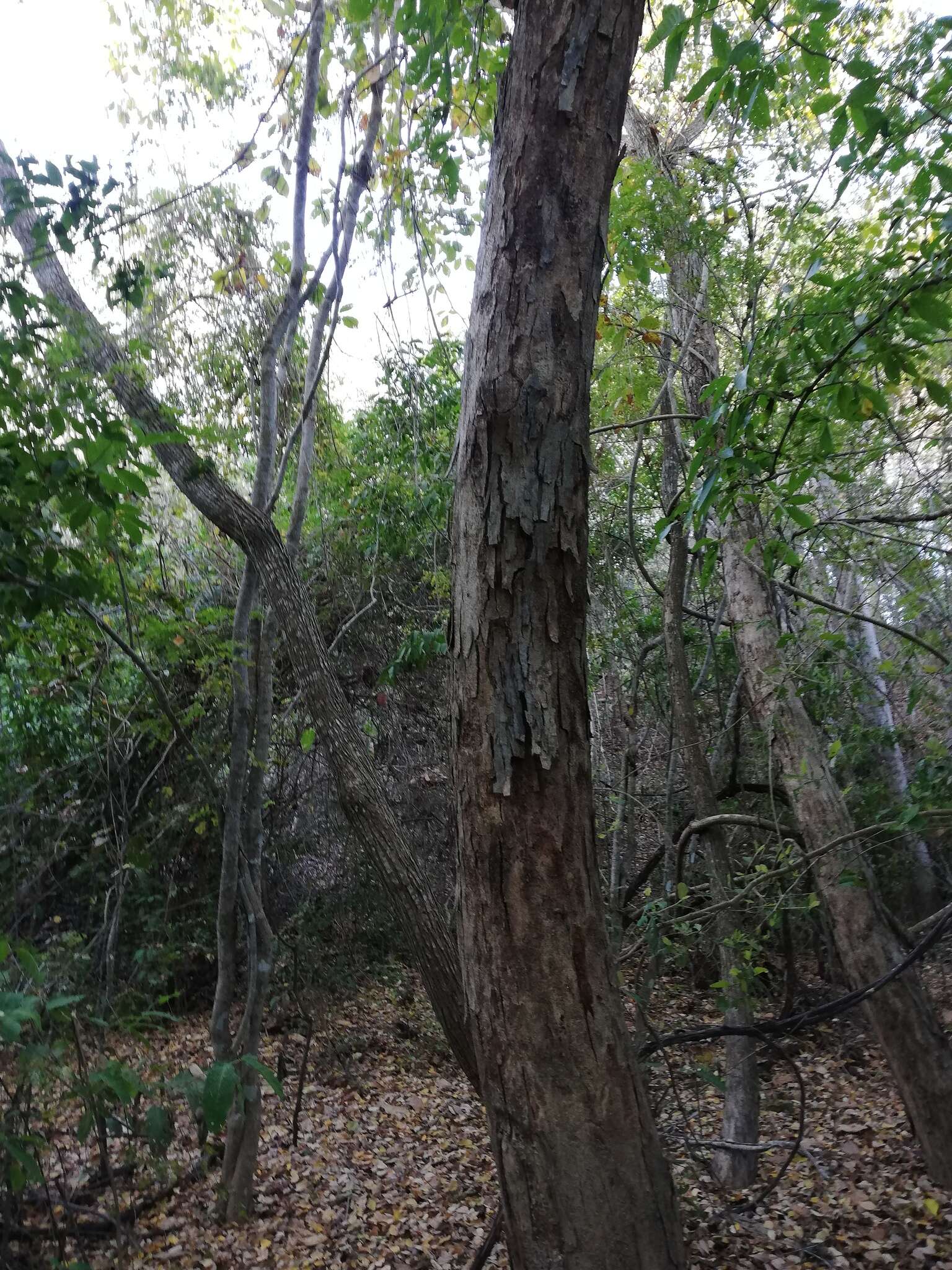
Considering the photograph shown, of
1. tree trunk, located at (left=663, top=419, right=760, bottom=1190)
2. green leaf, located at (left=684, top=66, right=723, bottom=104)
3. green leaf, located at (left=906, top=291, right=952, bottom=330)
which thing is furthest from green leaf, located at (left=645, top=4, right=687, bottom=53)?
tree trunk, located at (left=663, top=419, right=760, bottom=1190)

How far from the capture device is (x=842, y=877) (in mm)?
3564

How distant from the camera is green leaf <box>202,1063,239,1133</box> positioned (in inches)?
104

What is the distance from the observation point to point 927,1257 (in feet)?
11.0

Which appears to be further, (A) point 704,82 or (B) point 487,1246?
(B) point 487,1246

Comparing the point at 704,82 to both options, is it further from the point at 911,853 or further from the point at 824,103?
the point at 911,853

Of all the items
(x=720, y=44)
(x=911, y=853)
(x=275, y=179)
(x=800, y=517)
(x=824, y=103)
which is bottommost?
(x=800, y=517)

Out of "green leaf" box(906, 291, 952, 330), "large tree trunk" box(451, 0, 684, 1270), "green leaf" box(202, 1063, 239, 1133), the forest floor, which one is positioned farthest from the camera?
the forest floor

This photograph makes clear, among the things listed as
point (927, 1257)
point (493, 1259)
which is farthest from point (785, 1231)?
point (493, 1259)

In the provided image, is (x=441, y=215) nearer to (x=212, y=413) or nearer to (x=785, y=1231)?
(x=212, y=413)

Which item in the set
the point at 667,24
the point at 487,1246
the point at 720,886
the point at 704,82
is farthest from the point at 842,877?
the point at 667,24

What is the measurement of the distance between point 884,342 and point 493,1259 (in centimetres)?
374

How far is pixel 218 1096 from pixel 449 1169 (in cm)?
249

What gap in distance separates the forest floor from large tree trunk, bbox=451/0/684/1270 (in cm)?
143

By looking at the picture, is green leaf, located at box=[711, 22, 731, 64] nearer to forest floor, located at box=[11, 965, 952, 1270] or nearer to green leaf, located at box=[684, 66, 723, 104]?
green leaf, located at box=[684, 66, 723, 104]
